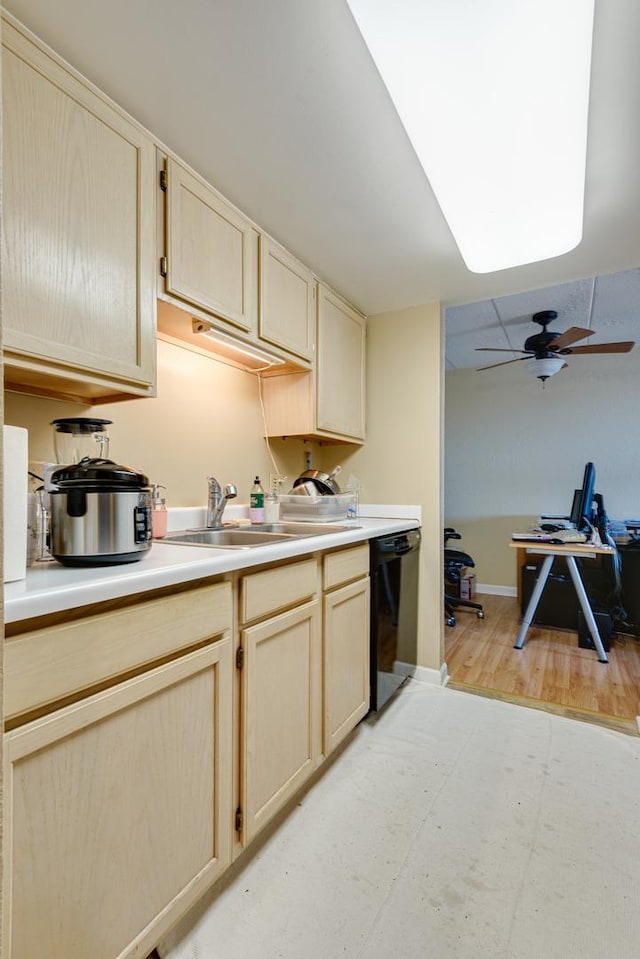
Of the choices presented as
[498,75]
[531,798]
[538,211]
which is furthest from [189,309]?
[531,798]

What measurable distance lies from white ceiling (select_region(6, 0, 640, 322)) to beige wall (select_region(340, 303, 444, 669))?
626 mm

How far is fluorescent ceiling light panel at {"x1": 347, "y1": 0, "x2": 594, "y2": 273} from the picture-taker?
3.44ft

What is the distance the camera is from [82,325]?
1175mm

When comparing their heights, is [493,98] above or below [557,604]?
above

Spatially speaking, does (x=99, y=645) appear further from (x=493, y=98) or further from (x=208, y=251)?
(x=493, y=98)

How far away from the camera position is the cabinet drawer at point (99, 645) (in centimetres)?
77

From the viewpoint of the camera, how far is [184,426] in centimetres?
193

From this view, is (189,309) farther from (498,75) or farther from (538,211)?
(538,211)

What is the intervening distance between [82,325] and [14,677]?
0.84 meters

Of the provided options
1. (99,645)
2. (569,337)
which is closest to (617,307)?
(569,337)

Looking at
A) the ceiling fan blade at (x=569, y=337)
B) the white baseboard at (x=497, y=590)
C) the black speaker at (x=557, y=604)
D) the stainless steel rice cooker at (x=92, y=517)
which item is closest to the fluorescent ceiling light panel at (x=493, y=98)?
the ceiling fan blade at (x=569, y=337)

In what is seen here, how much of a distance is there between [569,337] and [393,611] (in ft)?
6.95

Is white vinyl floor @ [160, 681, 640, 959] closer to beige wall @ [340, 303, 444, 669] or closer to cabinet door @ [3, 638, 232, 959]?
cabinet door @ [3, 638, 232, 959]

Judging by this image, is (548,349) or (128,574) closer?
(128,574)
